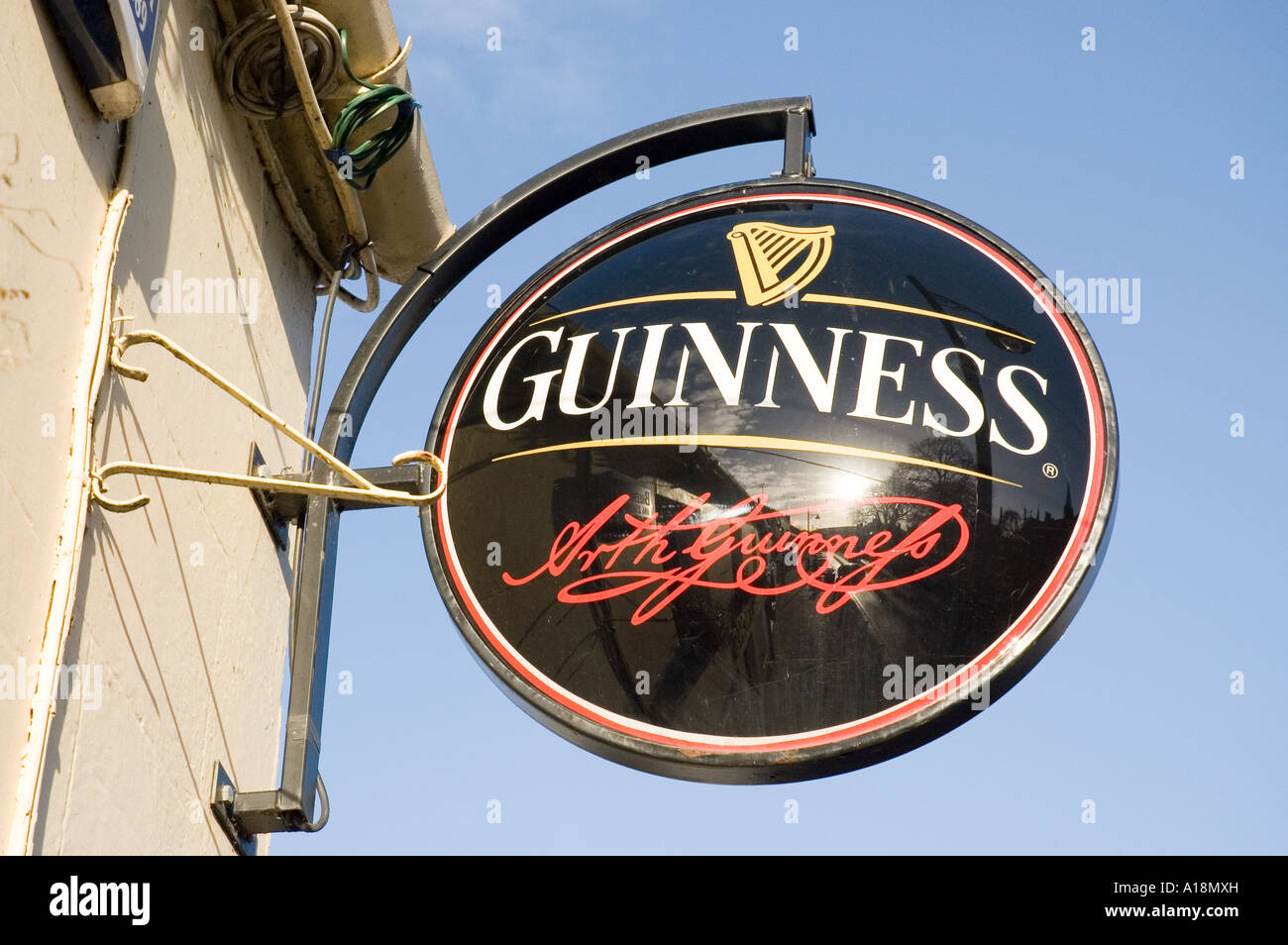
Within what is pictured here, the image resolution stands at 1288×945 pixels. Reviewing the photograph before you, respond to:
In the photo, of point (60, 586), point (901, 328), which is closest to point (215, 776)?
point (60, 586)

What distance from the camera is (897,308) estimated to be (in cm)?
400

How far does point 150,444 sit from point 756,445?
148 centimetres

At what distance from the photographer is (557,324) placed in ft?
14.0

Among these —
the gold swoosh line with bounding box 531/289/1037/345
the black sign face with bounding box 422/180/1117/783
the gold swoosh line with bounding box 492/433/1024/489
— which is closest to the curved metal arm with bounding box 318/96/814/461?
the black sign face with bounding box 422/180/1117/783
